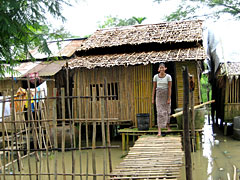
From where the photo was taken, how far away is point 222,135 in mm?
9617

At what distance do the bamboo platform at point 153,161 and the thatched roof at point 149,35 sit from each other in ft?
12.4

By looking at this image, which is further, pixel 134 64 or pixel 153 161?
pixel 134 64

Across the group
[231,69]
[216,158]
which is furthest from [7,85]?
[231,69]

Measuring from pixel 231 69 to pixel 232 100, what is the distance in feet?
3.40

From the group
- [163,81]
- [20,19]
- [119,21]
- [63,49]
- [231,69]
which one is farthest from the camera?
[119,21]

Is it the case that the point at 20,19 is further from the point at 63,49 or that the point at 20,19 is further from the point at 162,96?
the point at 63,49

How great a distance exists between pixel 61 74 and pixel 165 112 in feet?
16.7

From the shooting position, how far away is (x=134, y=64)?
7.97 m

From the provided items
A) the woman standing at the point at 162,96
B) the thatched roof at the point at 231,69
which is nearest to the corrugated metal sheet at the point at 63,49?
the woman standing at the point at 162,96

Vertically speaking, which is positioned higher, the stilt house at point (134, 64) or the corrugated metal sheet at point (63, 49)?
the corrugated metal sheet at point (63, 49)

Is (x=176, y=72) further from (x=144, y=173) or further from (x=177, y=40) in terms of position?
(x=144, y=173)

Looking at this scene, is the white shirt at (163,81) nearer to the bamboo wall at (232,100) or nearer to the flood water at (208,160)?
the flood water at (208,160)

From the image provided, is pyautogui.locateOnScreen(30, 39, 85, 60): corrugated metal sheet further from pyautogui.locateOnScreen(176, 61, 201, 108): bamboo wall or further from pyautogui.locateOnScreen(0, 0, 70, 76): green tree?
pyautogui.locateOnScreen(0, 0, 70, 76): green tree

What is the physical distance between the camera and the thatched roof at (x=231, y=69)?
849 centimetres
